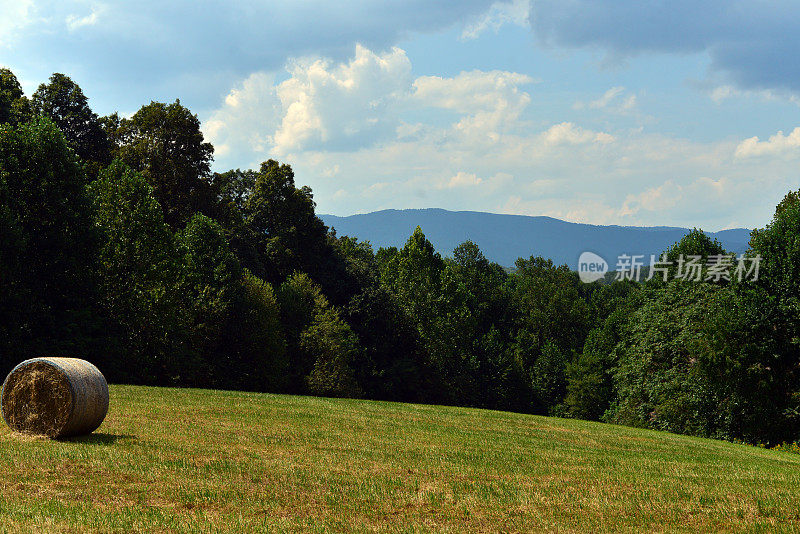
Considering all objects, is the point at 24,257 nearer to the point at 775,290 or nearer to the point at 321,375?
the point at 321,375

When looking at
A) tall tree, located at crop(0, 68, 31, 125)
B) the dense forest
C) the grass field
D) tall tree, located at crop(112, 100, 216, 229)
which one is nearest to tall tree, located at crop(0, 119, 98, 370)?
the dense forest

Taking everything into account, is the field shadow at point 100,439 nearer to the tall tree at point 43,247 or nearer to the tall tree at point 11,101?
the tall tree at point 43,247

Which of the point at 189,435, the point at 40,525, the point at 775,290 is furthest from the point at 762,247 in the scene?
the point at 40,525

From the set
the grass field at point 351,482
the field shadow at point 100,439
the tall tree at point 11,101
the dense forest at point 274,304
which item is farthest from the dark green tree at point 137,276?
the field shadow at point 100,439

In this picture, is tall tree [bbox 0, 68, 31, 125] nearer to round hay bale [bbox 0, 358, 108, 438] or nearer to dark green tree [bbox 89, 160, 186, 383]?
dark green tree [bbox 89, 160, 186, 383]

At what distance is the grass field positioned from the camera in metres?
9.96

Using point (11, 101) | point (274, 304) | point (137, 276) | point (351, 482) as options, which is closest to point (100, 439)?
point (351, 482)

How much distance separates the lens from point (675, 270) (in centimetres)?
5222

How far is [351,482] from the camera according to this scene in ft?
41.4

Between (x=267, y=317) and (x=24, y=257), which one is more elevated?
(x=24, y=257)

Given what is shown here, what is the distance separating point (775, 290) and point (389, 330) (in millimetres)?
37740

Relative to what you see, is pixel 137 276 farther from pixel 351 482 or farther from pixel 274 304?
pixel 351 482

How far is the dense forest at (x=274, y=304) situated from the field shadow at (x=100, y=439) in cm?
1838

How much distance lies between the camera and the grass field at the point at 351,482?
392 inches
